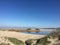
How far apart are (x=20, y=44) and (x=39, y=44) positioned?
119 inches

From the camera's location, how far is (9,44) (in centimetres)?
2075

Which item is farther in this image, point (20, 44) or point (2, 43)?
point (20, 44)

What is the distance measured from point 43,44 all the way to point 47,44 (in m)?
0.68

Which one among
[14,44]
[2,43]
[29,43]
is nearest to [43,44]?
[29,43]

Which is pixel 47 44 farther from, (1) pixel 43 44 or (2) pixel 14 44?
(2) pixel 14 44

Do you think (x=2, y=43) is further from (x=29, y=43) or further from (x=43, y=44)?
(x=43, y=44)

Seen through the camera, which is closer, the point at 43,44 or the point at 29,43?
the point at 29,43

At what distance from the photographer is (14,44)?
71.2 ft

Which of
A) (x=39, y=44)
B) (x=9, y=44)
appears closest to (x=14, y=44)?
(x=9, y=44)

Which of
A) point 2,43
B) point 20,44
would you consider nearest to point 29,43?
point 20,44

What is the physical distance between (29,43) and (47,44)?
3.08 m

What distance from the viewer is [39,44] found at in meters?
22.6

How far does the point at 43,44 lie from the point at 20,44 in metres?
3.66

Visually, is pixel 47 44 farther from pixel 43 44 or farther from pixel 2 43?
pixel 2 43
